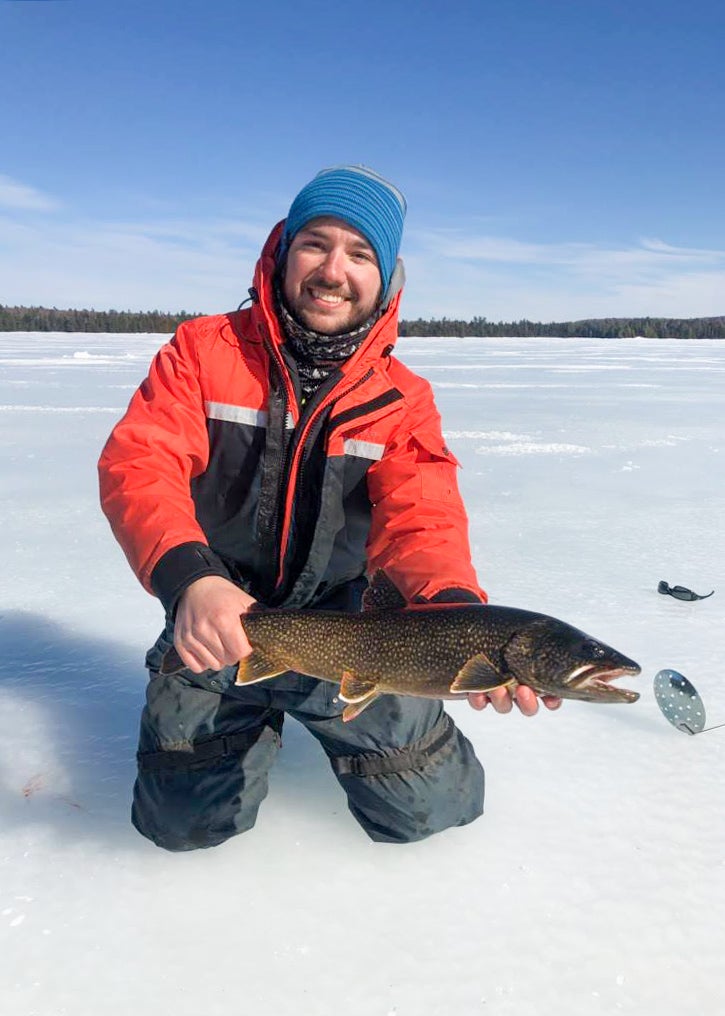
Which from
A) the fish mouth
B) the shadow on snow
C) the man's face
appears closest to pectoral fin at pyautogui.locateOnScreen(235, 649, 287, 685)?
the shadow on snow

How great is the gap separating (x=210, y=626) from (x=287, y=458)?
80cm

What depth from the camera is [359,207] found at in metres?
2.86

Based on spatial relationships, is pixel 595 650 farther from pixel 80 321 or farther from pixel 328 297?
pixel 80 321

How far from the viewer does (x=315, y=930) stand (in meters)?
2.08

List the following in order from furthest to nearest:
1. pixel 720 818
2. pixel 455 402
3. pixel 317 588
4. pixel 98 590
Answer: pixel 455 402, pixel 98 590, pixel 317 588, pixel 720 818

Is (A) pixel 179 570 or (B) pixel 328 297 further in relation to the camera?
(B) pixel 328 297

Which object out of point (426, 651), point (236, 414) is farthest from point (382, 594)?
point (236, 414)

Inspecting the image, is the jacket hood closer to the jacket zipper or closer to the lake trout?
the jacket zipper

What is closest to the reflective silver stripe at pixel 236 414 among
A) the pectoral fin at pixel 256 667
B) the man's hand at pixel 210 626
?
the man's hand at pixel 210 626

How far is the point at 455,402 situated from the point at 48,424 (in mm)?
6993

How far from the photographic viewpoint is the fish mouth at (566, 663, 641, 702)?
6.28 ft

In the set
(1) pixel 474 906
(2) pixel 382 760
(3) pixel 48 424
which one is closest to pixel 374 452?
(2) pixel 382 760

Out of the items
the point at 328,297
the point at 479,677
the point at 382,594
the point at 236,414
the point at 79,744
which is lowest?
the point at 79,744

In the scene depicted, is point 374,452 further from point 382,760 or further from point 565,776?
point 565,776
